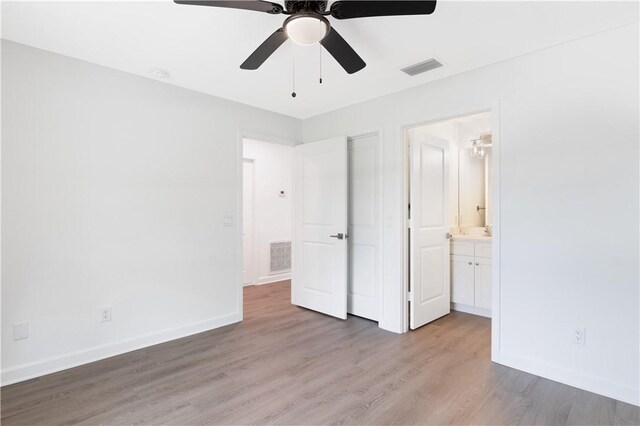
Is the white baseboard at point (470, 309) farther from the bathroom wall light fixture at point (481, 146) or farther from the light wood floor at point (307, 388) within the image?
the bathroom wall light fixture at point (481, 146)

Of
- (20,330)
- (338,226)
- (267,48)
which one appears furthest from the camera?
(338,226)

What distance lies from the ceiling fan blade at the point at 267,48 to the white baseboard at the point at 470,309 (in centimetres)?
357

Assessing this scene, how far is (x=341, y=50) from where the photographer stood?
2.06 metres

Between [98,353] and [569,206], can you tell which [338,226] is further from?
[98,353]

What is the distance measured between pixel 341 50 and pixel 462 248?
2948 millimetres

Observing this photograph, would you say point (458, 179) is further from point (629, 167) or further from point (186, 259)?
point (186, 259)

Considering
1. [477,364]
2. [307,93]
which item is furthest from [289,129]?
[477,364]

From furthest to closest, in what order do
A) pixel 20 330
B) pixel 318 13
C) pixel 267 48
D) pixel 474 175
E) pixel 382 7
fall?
pixel 474 175 → pixel 20 330 → pixel 267 48 → pixel 318 13 → pixel 382 7

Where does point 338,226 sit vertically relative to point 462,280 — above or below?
above

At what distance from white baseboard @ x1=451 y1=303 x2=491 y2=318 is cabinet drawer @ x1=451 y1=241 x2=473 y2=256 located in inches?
25.2

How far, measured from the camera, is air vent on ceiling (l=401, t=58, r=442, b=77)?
2.75 m

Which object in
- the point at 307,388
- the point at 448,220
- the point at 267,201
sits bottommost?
the point at 307,388

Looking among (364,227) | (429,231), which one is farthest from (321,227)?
(429,231)

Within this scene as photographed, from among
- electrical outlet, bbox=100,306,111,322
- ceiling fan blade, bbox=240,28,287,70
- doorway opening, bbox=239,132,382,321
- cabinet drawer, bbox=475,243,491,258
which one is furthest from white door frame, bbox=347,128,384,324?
electrical outlet, bbox=100,306,111,322
